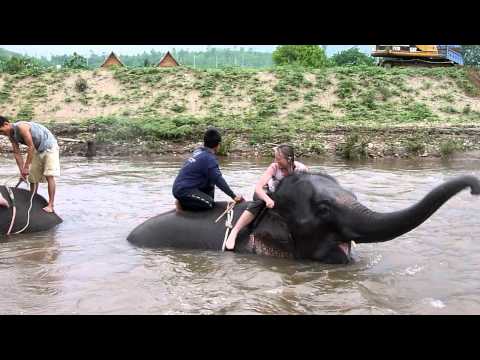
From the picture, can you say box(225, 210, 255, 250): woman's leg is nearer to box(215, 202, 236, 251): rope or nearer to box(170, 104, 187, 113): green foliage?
box(215, 202, 236, 251): rope

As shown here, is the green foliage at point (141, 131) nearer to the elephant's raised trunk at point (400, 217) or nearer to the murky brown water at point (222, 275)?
the murky brown water at point (222, 275)

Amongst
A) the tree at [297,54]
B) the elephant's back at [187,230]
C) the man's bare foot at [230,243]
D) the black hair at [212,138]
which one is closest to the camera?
the man's bare foot at [230,243]

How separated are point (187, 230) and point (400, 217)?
292cm

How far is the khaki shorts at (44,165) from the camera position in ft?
30.7

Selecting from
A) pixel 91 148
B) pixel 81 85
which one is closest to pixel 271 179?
pixel 91 148

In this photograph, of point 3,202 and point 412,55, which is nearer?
point 3,202

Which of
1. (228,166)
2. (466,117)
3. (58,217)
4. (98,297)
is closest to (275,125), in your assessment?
(228,166)

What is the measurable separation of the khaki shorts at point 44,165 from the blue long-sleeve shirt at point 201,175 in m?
2.56

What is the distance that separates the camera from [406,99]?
102ft

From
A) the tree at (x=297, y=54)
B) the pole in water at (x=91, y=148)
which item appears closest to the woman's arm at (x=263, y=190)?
the pole in water at (x=91, y=148)

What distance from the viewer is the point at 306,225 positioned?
6.90 metres

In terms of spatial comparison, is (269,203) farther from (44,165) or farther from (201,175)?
(44,165)

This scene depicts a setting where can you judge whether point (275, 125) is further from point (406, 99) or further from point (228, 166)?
point (406, 99)

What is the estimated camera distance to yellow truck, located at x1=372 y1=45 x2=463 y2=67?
3959cm
